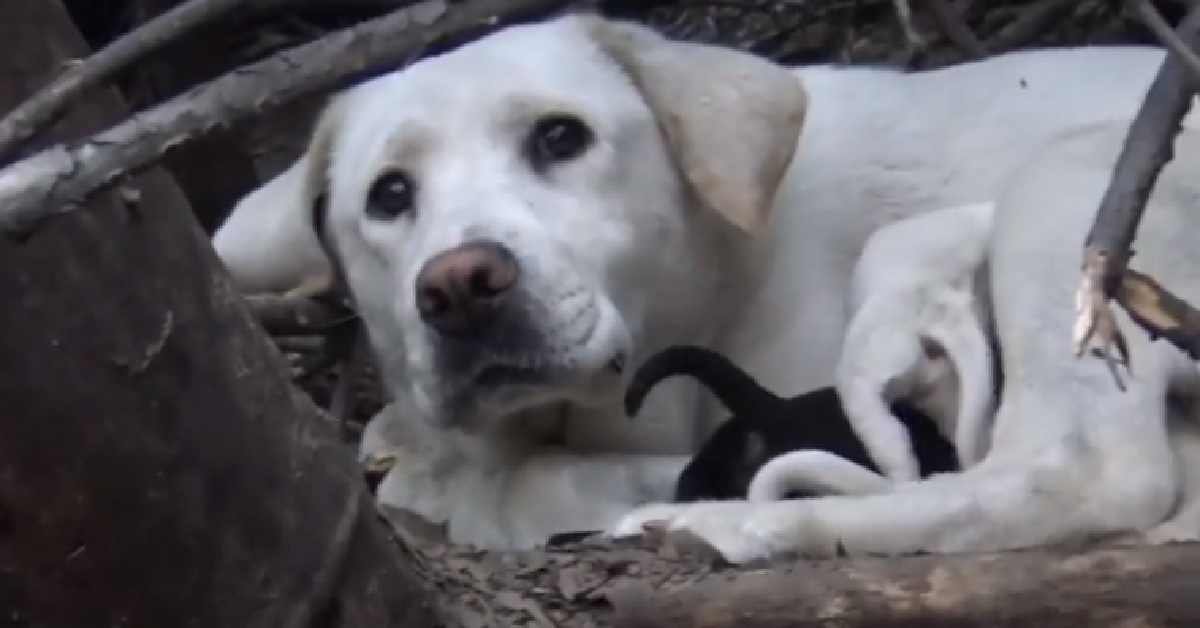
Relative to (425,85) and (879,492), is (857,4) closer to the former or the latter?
(425,85)

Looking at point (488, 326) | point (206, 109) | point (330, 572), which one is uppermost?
point (206, 109)

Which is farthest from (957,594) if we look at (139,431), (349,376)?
(349,376)

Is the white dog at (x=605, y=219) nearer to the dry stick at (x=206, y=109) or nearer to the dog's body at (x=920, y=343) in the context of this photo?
the dog's body at (x=920, y=343)

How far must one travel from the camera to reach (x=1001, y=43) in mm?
2936

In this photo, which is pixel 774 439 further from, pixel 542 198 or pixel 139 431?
pixel 139 431

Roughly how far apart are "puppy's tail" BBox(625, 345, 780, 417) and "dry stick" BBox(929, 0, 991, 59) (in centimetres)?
82

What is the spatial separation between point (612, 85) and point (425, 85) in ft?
0.66

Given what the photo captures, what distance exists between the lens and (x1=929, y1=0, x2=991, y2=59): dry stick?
8.93 feet

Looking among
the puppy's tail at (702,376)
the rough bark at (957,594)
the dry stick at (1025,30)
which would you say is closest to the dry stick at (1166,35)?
the rough bark at (957,594)

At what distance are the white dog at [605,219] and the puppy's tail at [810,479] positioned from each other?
0.14m

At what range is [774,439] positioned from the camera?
1.90 meters

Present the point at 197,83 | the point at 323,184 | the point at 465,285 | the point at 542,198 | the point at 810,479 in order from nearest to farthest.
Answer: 1. the point at 810,479
2. the point at 465,285
3. the point at 542,198
4. the point at 323,184
5. the point at 197,83

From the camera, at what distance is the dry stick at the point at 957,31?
2723 mm

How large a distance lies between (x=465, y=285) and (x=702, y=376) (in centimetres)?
34
